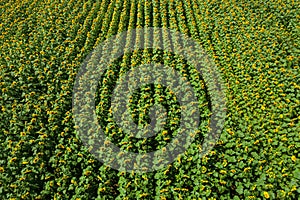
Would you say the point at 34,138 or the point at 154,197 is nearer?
the point at 154,197

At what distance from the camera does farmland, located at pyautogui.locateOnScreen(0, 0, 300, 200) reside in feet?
15.9

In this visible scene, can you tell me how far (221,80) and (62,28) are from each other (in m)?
5.83

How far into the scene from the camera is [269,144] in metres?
5.29

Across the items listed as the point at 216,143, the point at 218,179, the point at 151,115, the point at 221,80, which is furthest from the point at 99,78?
the point at 218,179

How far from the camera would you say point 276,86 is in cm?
650

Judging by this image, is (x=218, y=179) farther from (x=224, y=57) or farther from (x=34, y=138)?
(x=224, y=57)

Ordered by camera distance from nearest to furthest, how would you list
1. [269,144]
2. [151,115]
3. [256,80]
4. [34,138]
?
[269,144]
[34,138]
[151,115]
[256,80]

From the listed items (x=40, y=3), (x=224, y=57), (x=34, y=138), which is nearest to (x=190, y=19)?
(x=224, y=57)

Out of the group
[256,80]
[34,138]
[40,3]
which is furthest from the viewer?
[40,3]

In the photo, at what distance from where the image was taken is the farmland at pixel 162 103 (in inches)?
191

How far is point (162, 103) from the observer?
21.8 ft

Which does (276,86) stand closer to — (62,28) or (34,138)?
(34,138)

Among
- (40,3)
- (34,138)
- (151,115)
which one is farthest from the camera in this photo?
(40,3)

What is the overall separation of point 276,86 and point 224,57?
6.56 ft
